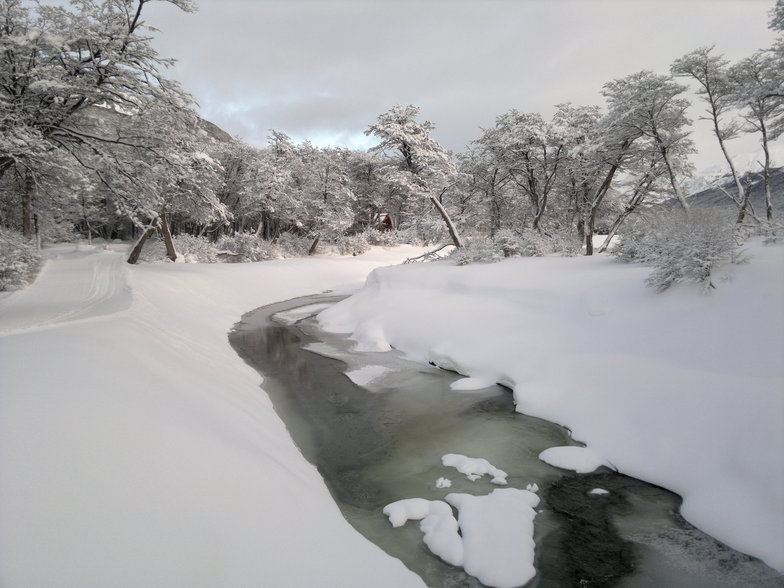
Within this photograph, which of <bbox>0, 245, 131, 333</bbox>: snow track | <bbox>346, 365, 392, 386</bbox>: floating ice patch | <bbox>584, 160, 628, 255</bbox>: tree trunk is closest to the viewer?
<bbox>0, 245, 131, 333</bbox>: snow track

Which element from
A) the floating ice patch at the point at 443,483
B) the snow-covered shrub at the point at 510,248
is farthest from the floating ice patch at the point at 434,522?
the snow-covered shrub at the point at 510,248

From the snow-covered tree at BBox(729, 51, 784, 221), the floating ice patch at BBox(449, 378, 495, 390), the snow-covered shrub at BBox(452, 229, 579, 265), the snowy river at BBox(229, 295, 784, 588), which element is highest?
the snow-covered tree at BBox(729, 51, 784, 221)

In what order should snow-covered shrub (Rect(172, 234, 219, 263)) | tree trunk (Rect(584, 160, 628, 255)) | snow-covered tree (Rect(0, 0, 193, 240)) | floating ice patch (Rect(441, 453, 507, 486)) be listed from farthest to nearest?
snow-covered shrub (Rect(172, 234, 219, 263)), tree trunk (Rect(584, 160, 628, 255)), snow-covered tree (Rect(0, 0, 193, 240)), floating ice patch (Rect(441, 453, 507, 486))

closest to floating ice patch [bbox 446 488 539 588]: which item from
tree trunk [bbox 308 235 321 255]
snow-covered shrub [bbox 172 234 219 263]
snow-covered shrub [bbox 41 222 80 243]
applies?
snow-covered shrub [bbox 172 234 219 263]

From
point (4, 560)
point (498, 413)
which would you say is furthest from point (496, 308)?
point (4, 560)

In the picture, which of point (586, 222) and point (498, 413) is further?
point (586, 222)

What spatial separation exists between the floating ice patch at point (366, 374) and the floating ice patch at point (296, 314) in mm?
6913

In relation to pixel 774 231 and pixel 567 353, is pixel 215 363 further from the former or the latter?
pixel 774 231

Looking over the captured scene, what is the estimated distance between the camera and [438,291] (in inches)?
525

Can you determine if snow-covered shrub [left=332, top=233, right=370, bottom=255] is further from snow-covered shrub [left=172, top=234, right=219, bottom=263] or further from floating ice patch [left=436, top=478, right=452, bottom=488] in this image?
floating ice patch [left=436, top=478, right=452, bottom=488]

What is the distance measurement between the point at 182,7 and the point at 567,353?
11404 millimetres

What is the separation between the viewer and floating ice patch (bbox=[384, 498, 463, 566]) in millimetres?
3783

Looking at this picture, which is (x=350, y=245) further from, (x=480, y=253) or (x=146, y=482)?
(x=146, y=482)

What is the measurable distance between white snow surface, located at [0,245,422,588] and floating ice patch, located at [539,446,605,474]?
291 centimetres
